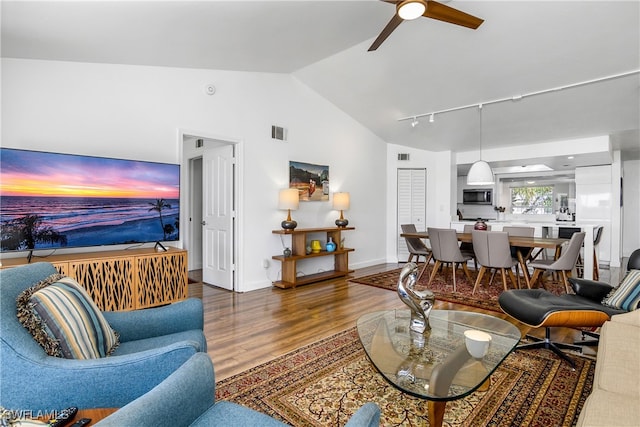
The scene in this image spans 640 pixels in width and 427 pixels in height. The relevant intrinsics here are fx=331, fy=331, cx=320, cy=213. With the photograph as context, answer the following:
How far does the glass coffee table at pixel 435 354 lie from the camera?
1.52 metres

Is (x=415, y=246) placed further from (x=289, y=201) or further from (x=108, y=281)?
(x=108, y=281)

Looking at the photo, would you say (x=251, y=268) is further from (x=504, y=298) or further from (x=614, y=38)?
(x=614, y=38)

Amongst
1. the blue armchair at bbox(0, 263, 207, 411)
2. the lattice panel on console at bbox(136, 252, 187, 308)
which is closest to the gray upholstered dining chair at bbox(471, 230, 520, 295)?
the lattice panel on console at bbox(136, 252, 187, 308)

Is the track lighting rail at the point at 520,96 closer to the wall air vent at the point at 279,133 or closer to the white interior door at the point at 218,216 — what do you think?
the wall air vent at the point at 279,133

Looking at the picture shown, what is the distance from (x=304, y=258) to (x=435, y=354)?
337 centimetres

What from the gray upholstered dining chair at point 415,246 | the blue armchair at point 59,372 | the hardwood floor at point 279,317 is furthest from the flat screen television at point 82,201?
the gray upholstered dining chair at point 415,246

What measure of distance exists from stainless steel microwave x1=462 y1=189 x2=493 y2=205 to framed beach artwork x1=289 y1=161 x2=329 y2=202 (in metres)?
5.34

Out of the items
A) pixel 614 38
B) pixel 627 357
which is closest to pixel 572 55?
pixel 614 38

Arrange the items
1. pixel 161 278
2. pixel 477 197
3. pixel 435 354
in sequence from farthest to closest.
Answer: pixel 477 197, pixel 161 278, pixel 435 354

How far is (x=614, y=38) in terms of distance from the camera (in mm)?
3309

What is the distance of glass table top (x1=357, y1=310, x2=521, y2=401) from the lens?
59.9 inches

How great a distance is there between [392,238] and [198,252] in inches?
155

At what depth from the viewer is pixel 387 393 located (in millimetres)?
2049

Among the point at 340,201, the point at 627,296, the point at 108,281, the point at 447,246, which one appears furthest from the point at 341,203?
the point at 627,296
